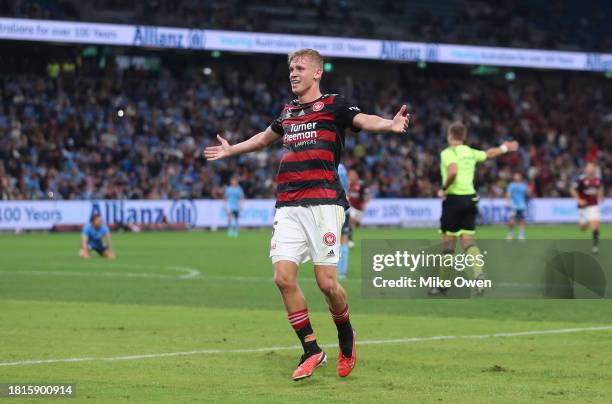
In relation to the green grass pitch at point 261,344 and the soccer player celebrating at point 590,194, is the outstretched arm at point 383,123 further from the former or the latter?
the soccer player celebrating at point 590,194

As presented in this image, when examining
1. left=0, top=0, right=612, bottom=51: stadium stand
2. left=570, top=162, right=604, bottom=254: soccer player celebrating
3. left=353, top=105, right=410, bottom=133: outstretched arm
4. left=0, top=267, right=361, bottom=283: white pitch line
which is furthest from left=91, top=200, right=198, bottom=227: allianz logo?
left=353, top=105, right=410, bottom=133: outstretched arm

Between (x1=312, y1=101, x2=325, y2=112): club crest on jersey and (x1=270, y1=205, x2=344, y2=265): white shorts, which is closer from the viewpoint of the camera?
(x1=270, y1=205, x2=344, y2=265): white shorts

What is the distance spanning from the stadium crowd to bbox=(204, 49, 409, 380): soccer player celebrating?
32.4m

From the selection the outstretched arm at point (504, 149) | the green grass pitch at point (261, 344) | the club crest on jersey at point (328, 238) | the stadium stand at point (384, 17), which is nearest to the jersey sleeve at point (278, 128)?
the club crest on jersey at point (328, 238)

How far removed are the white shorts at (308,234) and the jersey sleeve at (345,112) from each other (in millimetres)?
679

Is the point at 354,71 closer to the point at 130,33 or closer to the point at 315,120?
the point at 130,33

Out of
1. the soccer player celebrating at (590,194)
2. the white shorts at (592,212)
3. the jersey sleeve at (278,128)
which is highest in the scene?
the jersey sleeve at (278,128)

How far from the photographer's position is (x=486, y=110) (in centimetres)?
5912

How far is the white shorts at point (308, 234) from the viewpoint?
31.2 ft

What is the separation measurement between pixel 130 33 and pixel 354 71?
49.0 feet

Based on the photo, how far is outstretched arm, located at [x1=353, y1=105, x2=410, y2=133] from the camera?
8.99 meters

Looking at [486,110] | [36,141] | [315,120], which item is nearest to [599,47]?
[486,110]

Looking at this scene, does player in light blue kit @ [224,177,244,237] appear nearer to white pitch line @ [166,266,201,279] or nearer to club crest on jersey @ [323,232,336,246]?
white pitch line @ [166,266,201,279]

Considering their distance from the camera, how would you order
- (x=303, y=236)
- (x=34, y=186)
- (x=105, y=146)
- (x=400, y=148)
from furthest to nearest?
(x=400, y=148)
(x=105, y=146)
(x=34, y=186)
(x=303, y=236)
